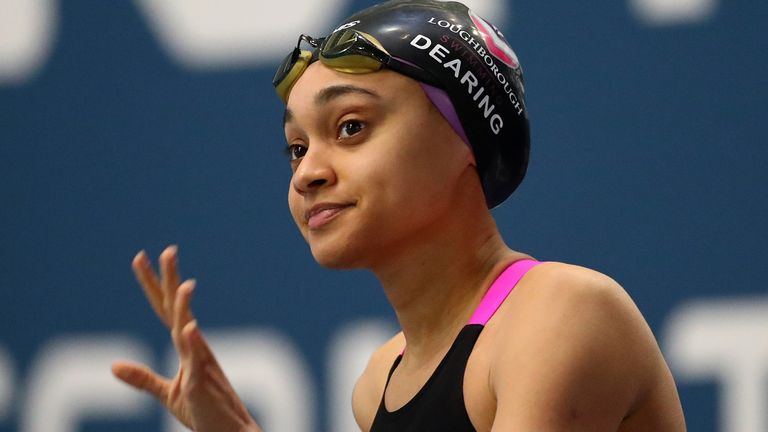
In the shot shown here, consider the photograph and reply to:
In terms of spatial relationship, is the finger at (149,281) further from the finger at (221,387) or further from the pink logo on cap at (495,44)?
the pink logo on cap at (495,44)

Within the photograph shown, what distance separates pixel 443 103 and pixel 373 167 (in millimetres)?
166

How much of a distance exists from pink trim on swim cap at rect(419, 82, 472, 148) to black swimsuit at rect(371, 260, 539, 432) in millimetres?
249

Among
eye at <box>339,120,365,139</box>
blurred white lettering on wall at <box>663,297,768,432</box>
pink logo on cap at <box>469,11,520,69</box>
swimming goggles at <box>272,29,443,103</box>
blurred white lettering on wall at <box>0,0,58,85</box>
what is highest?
blurred white lettering on wall at <box>0,0,58,85</box>

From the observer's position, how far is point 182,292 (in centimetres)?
182

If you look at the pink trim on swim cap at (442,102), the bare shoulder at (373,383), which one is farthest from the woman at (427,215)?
the bare shoulder at (373,383)

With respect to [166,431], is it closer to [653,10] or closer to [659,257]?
[659,257]

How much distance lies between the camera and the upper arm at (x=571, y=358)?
1.54m

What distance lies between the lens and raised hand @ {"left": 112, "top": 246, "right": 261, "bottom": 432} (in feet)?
6.12

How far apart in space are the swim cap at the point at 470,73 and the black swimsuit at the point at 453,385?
19 cm

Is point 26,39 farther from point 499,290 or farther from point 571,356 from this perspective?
point 571,356

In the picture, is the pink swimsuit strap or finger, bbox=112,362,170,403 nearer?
the pink swimsuit strap

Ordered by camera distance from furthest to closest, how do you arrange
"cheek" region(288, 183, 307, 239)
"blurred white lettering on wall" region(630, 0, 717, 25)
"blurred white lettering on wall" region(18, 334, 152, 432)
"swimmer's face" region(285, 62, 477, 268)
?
"blurred white lettering on wall" region(18, 334, 152, 432)
"blurred white lettering on wall" region(630, 0, 717, 25)
"cheek" region(288, 183, 307, 239)
"swimmer's face" region(285, 62, 477, 268)

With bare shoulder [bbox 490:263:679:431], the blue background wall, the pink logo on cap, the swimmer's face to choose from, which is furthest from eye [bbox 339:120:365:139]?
the blue background wall

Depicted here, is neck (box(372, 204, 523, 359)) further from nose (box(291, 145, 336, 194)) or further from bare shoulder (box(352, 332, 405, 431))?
bare shoulder (box(352, 332, 405, 431))
